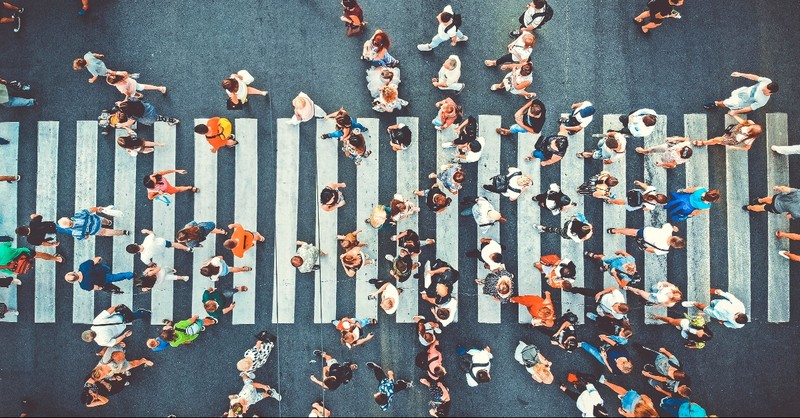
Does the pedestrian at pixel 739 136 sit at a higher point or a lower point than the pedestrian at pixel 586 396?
higher

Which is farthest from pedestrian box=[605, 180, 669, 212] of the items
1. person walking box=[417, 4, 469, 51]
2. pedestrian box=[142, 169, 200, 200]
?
pedestrian box=[142, 169, 200, 200]

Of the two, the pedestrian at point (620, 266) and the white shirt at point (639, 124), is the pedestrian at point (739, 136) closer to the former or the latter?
the white shirt at point (639, 124)

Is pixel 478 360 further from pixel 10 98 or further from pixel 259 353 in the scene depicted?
pixel 10 98

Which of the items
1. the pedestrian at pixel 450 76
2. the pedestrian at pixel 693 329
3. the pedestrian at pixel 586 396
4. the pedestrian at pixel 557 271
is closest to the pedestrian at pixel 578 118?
the pedestrian at pixel 450 76

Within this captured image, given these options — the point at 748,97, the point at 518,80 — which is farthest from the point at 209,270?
the point at 748,97

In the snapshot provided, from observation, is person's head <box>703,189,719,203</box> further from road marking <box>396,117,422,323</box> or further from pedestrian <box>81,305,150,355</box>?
pedestrian <box>81,305,150,355</box>
